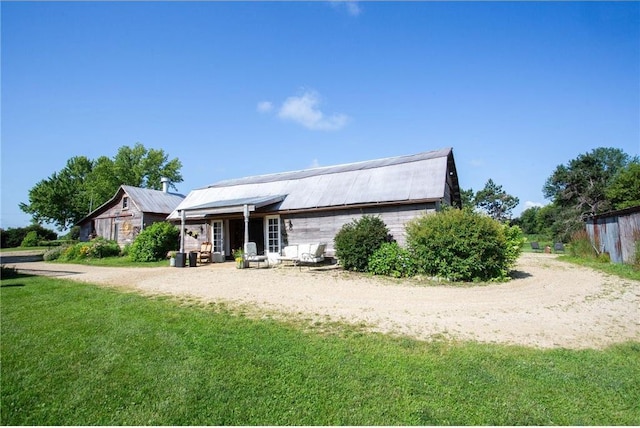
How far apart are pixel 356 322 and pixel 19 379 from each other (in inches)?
177

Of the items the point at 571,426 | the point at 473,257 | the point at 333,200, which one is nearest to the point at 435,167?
the point at 333,200

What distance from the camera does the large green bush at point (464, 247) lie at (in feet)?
31.4

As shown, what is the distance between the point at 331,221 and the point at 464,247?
21.9 ft

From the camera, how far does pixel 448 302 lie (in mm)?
7000

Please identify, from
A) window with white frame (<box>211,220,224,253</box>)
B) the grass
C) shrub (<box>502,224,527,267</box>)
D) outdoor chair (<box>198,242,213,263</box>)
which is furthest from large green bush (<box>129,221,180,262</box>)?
shrub (<box>502,224,527,267</box>)

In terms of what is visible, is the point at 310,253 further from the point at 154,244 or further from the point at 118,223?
the point at 118,223

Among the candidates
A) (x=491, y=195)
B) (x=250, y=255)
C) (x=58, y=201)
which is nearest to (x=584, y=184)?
(x=491, y=195)

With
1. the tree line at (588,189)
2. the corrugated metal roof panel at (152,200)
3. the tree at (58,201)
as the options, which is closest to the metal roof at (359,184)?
the corrugated metal roof panel at (152,200)

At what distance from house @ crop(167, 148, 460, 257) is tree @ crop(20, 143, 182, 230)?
1213 inches

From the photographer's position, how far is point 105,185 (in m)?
42.4

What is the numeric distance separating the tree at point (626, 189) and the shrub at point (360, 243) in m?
29.9

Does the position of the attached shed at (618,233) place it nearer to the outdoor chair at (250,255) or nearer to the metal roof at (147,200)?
the outdoor chair at (250,255)

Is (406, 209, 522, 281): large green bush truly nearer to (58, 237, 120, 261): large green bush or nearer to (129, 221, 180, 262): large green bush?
(129, 221, 180, 262): large green bush

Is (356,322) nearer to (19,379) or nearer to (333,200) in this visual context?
(19,379)
